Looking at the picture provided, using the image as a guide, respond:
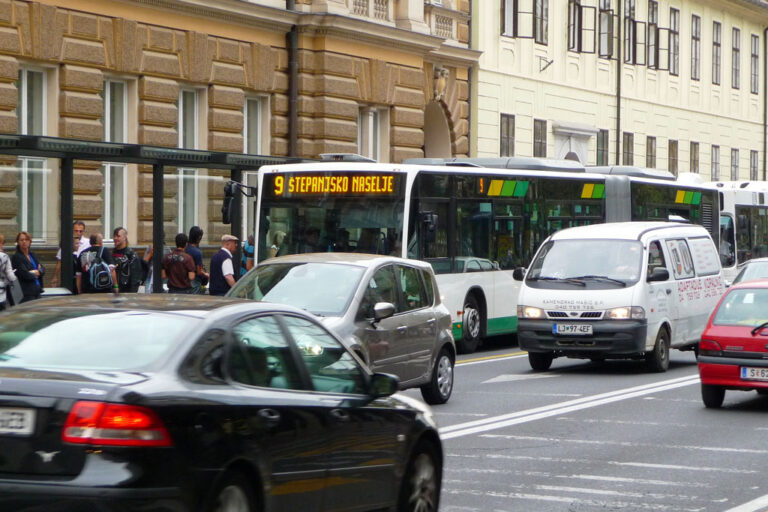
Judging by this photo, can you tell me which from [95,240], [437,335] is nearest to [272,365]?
[437,335]

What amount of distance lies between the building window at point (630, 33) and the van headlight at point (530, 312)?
2902 centimetres

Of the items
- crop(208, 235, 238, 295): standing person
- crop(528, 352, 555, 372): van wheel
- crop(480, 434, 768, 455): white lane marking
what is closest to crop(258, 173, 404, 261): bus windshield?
crop(208, 235, 238, 295): standing person

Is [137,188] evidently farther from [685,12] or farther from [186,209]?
[685,12]

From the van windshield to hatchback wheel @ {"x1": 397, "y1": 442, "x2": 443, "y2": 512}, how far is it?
10933 millimetres

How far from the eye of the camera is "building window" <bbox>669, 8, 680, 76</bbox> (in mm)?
50531

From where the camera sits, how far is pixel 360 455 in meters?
7.40

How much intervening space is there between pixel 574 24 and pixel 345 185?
2451 centimetres

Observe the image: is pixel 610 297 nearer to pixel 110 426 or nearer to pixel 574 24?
pixel 110 426

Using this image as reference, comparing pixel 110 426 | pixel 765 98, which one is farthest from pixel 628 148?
pixel 110 426

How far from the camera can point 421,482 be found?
8.11m

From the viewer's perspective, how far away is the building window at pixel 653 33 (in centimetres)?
4850

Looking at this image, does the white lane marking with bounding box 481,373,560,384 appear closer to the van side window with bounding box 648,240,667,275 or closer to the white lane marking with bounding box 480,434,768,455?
the van side window with bounding box 648,240,667,275

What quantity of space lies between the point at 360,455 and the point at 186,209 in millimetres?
16589

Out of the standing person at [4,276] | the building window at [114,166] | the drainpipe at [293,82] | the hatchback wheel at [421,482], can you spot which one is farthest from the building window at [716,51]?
the hatchback wheel at [421,482]
